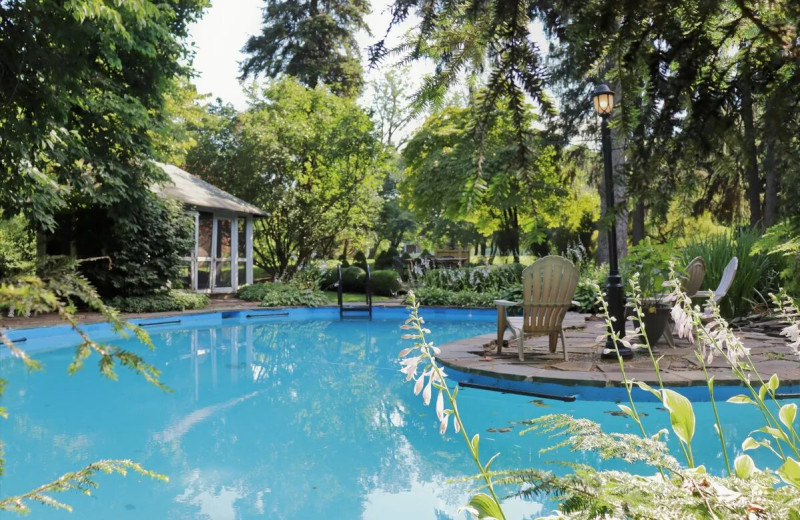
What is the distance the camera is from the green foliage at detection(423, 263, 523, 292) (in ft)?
49.2

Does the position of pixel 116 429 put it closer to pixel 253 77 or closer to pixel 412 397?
pixel 412 397

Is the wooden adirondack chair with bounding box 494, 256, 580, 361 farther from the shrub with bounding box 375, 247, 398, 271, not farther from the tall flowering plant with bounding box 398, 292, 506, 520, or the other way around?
the shrub with bounding box 375, 247, 398, 271

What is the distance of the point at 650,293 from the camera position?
6711 millimetres

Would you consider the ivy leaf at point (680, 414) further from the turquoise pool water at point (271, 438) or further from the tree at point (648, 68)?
the turquoise pool water at point (271, 438)

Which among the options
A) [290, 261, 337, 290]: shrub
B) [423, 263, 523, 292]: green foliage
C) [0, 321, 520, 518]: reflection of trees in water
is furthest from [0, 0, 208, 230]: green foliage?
[423, 263, 523, 292]: green foliage

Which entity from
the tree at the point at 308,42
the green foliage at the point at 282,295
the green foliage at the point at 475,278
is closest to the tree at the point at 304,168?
the green foliage at the point at 282,295

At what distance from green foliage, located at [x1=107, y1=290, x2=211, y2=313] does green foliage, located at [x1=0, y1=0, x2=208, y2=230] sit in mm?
2092

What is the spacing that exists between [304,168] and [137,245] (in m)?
6.15

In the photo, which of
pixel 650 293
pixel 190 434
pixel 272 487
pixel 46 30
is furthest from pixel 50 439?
pixel 650 293

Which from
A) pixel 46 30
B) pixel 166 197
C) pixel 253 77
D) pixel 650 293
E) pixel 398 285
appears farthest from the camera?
pixel 253 77

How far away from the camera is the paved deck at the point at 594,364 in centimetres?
508

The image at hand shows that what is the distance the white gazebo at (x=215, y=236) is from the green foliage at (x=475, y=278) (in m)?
5.69

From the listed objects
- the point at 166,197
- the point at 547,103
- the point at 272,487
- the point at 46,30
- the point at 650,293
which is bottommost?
the point at 272,487

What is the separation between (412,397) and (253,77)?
759 inches
